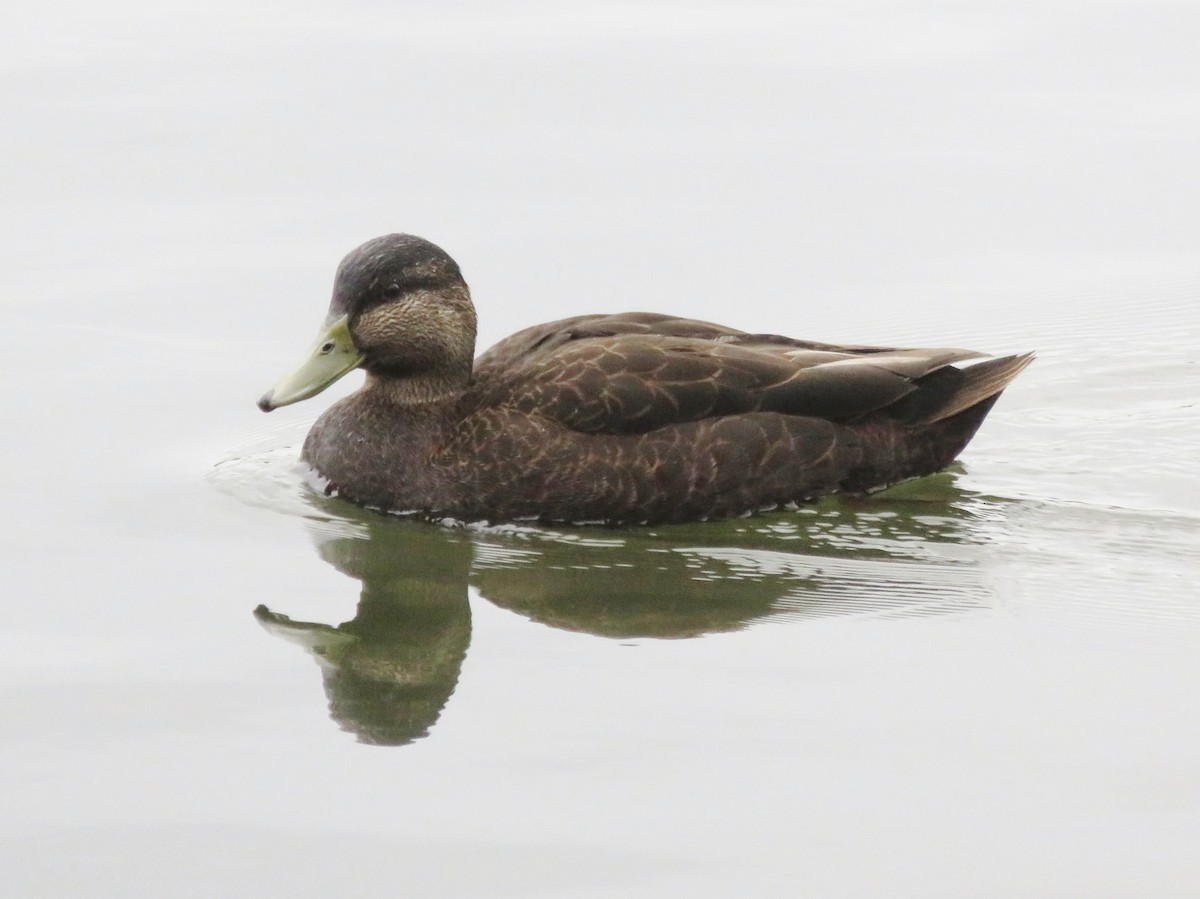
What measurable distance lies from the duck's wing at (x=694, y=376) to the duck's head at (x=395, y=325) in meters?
0.25

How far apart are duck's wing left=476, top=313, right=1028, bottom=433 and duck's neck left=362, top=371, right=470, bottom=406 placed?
12 cm

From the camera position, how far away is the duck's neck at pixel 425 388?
1042cm

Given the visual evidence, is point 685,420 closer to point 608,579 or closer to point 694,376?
point 694,376

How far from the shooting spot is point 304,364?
33.2 ft

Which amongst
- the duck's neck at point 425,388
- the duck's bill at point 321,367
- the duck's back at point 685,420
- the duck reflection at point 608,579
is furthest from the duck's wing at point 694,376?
the duck's bill at point 321,367

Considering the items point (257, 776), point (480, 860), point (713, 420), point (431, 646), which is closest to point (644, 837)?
point (480, 860)

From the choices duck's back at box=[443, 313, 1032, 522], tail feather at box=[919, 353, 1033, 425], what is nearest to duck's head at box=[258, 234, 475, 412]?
duck's back at box=[443, 313, 1032, 522]

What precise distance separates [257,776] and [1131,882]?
114 inches

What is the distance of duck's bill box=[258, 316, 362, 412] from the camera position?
10031mm

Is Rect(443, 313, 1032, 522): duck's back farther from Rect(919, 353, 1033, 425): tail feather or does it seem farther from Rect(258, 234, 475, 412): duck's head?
Rect(258, 234, 475, 412): duck's head

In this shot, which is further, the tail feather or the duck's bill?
the tail feather

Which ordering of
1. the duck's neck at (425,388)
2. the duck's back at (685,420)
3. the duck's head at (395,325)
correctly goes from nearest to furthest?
the duck's back at (685,420) < the duck's head at (395,325) < the duck's neck at (425,388)

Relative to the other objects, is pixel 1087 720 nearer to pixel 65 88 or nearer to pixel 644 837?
pixel 644 837

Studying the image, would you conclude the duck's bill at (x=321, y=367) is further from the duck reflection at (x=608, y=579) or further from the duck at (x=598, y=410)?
the duck reflection at (x=608, y=579)
